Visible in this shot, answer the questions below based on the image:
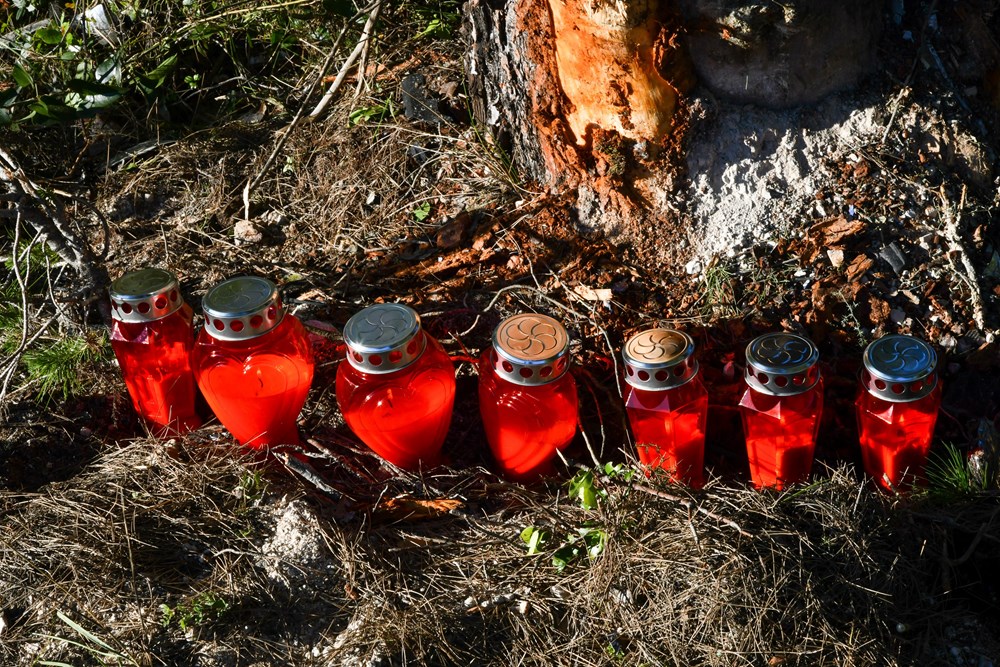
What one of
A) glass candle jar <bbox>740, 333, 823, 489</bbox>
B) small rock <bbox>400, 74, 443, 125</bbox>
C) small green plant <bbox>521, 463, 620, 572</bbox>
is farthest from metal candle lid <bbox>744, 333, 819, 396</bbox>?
small rock <bbox>400, 74, 443, 125</bbox>

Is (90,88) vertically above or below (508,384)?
above

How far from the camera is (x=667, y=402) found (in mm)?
2191

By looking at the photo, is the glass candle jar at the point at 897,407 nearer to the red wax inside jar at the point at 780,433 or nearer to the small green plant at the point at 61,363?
the red wax inside jar at the point at 780,433

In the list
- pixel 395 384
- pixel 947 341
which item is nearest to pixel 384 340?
pixel 395 384

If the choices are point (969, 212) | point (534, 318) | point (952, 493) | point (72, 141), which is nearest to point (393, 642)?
point (534, 318)

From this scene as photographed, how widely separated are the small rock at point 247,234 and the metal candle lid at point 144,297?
2.44 feet

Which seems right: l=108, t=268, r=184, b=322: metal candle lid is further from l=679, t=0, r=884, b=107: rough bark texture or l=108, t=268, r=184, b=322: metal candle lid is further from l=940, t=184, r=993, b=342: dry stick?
l=940, t=184, r=993, b=342: dry stick

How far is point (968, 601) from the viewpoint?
2.12 metres

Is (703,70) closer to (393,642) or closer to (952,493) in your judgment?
(952,493)

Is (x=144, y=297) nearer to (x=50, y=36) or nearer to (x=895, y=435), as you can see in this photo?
(x=50, y=36)

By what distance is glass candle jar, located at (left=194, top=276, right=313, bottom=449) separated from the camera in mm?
2242

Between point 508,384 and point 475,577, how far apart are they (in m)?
0.44

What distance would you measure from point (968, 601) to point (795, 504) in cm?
42

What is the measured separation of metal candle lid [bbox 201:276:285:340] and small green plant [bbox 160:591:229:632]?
582 millimetres
